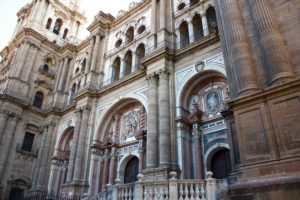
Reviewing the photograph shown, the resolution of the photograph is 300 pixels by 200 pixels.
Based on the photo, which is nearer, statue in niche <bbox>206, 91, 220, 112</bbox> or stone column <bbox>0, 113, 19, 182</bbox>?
statue in niche <bbox>206, 91, 220, 112</bbox>

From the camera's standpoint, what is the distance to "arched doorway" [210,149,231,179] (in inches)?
533

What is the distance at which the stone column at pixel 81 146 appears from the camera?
1872cm

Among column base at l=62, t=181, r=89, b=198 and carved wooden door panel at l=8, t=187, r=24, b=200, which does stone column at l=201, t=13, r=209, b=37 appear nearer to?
column base at l=62, t=181, r=89, b=198

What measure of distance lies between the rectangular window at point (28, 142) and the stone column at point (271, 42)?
23252mm

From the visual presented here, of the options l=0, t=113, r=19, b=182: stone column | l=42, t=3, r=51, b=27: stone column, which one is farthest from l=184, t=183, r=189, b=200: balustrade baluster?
l=42, t=3, r=51, b=27: stone column

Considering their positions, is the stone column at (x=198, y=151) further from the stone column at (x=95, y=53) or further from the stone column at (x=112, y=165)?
the stone column at (x=95, y=53)

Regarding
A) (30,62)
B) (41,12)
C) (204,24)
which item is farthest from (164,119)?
(41,12)

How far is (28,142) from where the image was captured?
25.3m

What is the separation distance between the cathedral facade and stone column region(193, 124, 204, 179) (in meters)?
0.08

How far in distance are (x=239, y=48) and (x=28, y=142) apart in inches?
894

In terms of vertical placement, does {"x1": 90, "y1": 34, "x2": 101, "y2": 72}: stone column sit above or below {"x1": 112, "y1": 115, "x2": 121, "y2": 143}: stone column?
above

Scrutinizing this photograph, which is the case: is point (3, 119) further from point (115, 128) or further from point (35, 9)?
point (35, 9)

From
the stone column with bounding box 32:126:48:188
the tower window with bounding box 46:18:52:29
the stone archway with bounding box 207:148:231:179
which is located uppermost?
the tower window with bounding box 46:18:52:29

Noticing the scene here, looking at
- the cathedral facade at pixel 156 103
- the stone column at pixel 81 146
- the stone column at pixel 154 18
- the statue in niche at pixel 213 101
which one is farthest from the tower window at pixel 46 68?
the statue in niche at pixel 213 101
